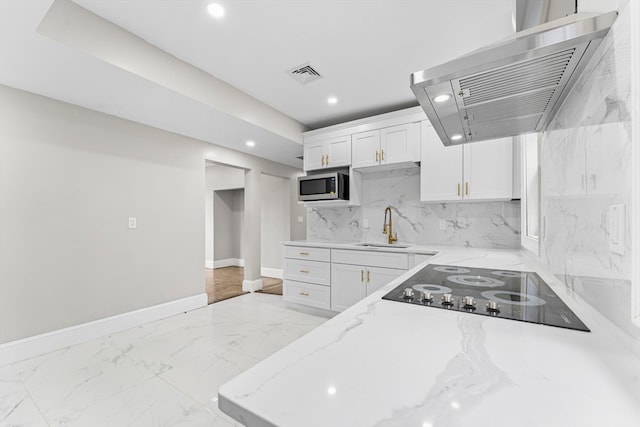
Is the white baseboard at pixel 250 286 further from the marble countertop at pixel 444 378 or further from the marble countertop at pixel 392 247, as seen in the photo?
the marble countertop at pixel 444 378

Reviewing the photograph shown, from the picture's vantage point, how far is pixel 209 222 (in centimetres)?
702

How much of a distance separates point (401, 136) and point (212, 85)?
2.04 m

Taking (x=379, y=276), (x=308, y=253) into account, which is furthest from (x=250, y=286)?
(x=379, y=276)

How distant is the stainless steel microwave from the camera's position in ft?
10.9

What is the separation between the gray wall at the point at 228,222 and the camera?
7.03 meters

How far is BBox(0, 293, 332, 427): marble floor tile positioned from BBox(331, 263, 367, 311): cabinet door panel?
15.5 inches

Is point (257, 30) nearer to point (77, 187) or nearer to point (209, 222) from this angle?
point (77, 187)

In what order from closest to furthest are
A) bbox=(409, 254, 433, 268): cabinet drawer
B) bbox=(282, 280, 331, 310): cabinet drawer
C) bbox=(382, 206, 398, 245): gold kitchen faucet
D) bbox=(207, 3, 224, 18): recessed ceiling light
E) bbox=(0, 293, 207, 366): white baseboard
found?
bbox=(207, 3, 224, 18): recessed ceiling light → bbox=(0, 293, 207, 366): white baseboard → bbox=(409, 254, 433, 268): cabinet drawer → bbox=(282, 280, 331, 310): cabinet drawer → bbox=(382, 206, 398, 245): gold kitchen faucet

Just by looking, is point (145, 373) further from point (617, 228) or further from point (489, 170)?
point (489, 170)

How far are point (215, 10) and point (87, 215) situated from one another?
7.39 ft

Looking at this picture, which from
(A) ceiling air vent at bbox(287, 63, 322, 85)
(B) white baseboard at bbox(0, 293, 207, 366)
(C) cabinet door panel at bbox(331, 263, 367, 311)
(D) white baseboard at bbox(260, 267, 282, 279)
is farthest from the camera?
(D) white baseboard at bbox(260, 267, 282, 279)

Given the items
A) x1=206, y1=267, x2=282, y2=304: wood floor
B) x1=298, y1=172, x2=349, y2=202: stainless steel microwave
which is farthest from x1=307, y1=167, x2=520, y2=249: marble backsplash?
x1=206, y1=267, x2=282, y2=304: wood floor

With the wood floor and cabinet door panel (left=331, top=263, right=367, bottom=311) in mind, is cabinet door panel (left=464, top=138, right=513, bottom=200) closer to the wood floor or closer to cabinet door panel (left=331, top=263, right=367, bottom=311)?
cabinet door panel (left=331, top=263, right=367, bottom=311)

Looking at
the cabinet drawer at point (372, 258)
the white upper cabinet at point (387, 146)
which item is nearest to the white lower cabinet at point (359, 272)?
the cabinet drawer at point (372, 258)
